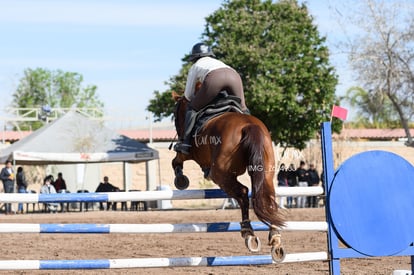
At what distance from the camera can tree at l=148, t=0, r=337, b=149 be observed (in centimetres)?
2981

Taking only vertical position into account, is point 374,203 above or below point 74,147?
below

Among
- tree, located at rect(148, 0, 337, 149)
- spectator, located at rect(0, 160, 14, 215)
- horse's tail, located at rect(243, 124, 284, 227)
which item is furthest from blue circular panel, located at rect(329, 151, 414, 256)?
tree, located at rect(148, 0, 337, 149)

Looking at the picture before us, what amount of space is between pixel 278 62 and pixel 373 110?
1095 cm

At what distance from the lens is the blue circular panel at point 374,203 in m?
6.96

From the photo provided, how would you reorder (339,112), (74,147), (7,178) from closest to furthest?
(339,112), (7,178), (74,147)

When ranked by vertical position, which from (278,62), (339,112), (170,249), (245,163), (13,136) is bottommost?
(170,249)

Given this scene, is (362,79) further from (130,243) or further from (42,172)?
(130,243)

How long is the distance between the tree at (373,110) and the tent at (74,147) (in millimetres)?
11173

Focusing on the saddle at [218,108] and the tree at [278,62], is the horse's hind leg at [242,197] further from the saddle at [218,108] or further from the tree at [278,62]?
the tree at [278,62]

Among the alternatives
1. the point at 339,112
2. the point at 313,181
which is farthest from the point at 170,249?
the point at 313,181

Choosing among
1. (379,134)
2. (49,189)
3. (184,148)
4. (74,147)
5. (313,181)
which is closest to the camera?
(184,148)

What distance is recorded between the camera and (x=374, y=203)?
7062 millimetres

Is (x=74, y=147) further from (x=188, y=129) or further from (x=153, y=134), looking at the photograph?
(x=188, y=129)

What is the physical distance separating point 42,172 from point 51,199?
97.5 ft
